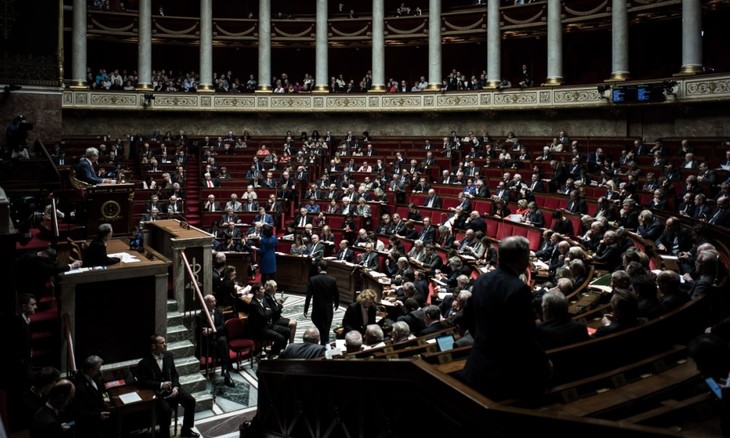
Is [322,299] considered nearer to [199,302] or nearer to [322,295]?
[322,295]

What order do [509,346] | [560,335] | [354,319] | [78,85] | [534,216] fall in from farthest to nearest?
[78,85] < [534,216] < [354,319] < [560,335] < [509,346]

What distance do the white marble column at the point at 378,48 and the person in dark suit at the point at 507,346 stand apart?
2242 centimetres

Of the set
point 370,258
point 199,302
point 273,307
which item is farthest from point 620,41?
point 199,302

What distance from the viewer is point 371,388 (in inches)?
159

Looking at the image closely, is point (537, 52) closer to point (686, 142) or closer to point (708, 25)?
point (708, 25)

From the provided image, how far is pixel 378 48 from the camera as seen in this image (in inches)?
986

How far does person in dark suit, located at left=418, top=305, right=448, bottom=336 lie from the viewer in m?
7.04

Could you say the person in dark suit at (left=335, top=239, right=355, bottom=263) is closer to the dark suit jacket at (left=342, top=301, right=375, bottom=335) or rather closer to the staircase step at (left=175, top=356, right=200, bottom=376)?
the dark suit jacket at (left=342, top=301, right=375, bottom=335)

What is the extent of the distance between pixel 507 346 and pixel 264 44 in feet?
80.2

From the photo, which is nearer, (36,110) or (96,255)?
(96,255)

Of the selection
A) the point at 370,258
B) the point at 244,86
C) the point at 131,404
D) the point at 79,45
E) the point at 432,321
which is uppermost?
the point at 79,45

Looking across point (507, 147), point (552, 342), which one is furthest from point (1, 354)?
point (507, 147)

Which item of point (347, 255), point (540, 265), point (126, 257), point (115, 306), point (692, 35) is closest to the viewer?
point (115, 306)

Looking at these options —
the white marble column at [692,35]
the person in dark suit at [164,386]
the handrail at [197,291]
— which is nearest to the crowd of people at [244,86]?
the white marble column at [692,35]
